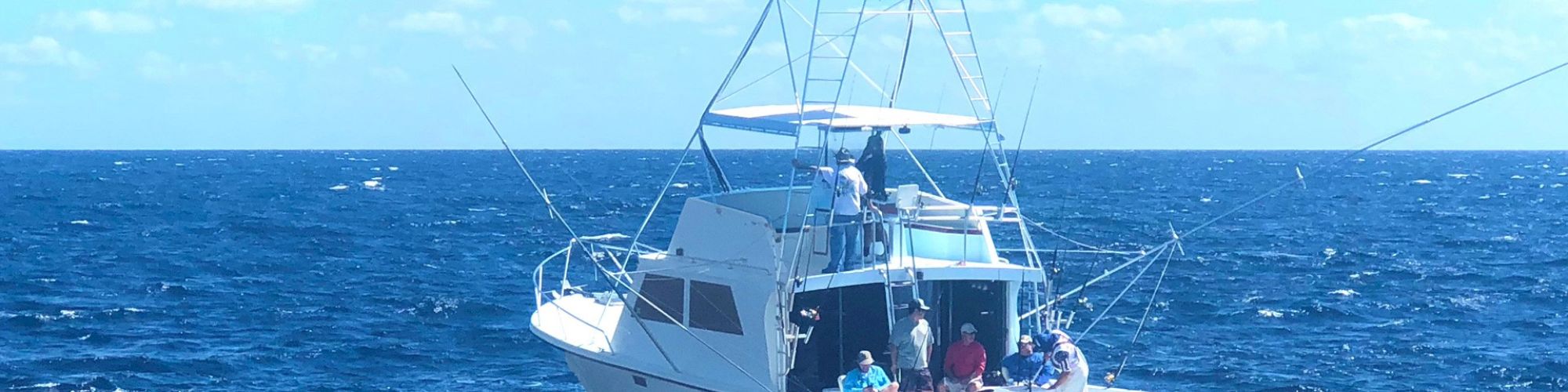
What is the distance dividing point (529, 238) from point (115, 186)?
5635 cm

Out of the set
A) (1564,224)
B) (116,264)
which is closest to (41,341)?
(116,264)

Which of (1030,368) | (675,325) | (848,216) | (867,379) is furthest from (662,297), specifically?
(1030,368)

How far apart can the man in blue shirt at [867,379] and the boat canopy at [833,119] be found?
8.06 ft

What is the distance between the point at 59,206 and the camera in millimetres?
75250

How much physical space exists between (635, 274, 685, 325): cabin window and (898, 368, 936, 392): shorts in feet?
9.65

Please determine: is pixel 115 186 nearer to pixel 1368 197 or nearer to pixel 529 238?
pixel 529 238

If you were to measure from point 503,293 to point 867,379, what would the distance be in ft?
79.5

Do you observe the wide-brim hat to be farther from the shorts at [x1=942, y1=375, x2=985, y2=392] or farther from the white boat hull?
the white boat hull

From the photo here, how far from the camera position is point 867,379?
1525 centimetres

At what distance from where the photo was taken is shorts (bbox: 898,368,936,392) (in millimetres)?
15172

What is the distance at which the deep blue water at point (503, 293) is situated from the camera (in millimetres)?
27938

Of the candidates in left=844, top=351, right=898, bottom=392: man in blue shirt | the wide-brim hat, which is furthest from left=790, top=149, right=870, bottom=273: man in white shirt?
left=844, top=351, right=898, bottom=392: man in blue shirt

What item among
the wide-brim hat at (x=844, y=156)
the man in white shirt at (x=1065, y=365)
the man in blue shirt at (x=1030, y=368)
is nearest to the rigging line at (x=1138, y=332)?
the man in white shirt at (x=1065, y=365)

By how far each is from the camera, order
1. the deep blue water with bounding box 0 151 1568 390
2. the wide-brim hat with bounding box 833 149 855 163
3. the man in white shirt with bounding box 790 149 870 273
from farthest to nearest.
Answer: the deep blue water with bounding box 0 151 1568 390 → the wide-brim hat with bounding box 833 149 855 163 → the man in white shirt with bounding box 790 149 870 273
